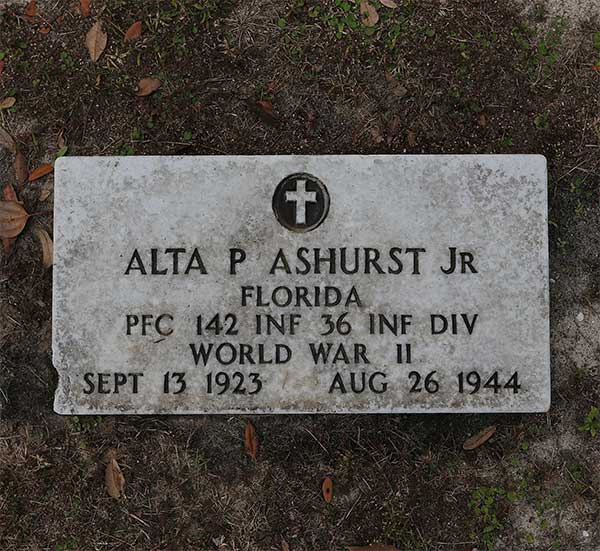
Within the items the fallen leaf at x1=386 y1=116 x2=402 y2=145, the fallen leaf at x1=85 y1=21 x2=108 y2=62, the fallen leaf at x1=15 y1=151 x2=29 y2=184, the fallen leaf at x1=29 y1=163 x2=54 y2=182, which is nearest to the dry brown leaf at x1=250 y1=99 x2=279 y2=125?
the fallen leaf at x1=386 y1=116 x2=402 y2=145

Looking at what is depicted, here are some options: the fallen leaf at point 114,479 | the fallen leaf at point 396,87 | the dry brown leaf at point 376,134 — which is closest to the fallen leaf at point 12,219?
the fallen leaf at point 114,479

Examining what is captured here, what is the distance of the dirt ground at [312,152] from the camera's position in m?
2.96

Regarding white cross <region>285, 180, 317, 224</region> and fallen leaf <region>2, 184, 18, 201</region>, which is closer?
white cross <region>285, 180, 317, 224</region>

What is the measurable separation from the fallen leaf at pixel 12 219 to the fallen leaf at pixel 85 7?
3.37ft

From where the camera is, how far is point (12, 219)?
3.04 metres

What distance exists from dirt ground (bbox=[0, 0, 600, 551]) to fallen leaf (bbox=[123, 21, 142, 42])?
0.03m

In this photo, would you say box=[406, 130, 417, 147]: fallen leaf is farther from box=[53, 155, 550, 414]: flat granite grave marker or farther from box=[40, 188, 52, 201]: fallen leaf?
box=[40, 188, 52, 201]: fallen leaf

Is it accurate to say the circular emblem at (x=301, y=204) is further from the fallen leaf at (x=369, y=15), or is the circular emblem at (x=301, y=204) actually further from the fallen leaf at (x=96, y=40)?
the fallen leaf at (x=96, y=40)

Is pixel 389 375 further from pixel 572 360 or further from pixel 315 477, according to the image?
pixel 572 360

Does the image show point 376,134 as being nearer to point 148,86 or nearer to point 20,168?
point 148,86

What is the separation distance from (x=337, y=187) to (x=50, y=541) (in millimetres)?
2215

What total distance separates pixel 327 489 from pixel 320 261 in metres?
1.14

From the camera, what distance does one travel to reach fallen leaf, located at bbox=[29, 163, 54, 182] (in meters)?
3.06

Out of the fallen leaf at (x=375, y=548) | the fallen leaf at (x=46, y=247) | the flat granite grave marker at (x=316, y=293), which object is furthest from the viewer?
the fallen leaf at (x=46, y=247)
